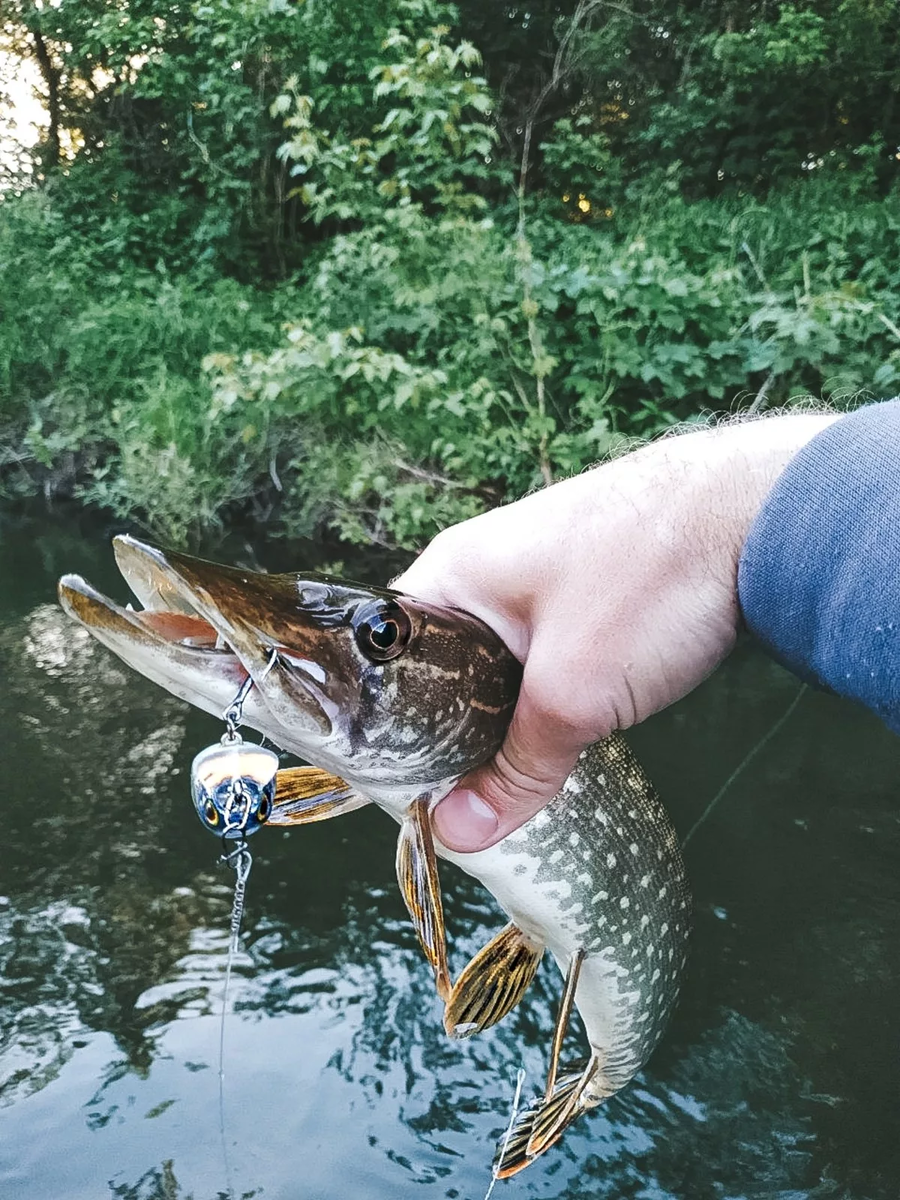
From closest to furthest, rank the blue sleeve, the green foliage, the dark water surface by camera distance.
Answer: the blue sleeve < the dark water surface < the green foliage

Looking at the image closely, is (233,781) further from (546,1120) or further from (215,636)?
(546,1120)

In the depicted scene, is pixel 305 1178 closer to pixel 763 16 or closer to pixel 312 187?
pixel 312 187

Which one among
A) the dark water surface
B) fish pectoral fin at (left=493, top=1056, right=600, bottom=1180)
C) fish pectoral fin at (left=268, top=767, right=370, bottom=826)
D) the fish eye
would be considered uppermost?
the fish eye

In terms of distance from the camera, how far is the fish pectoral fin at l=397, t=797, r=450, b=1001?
1049 mm

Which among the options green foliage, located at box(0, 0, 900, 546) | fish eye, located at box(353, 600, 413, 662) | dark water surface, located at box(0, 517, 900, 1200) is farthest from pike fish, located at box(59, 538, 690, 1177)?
green foliage, located at box(0, 0, 900, 546)

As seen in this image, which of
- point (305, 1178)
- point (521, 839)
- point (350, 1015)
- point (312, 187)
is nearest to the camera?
point (521, 839)

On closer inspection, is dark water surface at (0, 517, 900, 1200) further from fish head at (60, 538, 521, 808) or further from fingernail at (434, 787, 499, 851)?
fish head at (60, 538, 521, 808)

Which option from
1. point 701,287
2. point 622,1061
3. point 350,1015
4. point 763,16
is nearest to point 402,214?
point 701,287

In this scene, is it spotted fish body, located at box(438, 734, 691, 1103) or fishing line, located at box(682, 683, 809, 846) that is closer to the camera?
spotted fish body, located at box(438, 734, 691, 1103)

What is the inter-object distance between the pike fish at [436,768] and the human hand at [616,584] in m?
0.08

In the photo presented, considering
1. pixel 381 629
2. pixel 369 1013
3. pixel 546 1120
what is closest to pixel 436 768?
pixel 381 629

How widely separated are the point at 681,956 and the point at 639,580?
1.00 metres

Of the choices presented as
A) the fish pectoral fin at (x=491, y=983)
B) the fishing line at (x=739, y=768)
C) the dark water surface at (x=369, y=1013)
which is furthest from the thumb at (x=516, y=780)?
the fishing line at (x=739, y=768)

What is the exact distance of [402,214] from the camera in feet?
15.2
